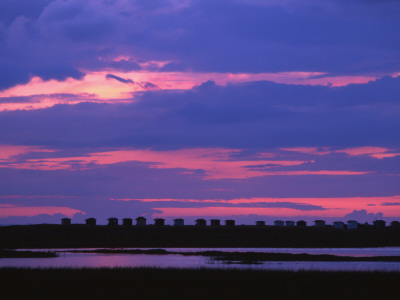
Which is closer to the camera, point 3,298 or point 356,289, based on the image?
point 3,298

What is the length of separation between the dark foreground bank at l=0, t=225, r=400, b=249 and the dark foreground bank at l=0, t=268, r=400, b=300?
65.1 m

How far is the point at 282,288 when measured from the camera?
50344 millimetres

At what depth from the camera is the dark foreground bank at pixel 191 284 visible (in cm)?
4641

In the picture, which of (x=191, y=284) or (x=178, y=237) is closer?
(x=191, y=284)

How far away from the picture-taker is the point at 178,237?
475 ft

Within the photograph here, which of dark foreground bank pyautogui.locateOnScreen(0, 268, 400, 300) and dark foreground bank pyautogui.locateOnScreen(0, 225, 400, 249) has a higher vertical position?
dark foreground bank pyautogui.locateOnScreen(0, 225, 400, 249)

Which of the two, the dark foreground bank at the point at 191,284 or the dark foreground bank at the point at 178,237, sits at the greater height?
the dark foreground bank at the point at 178,237

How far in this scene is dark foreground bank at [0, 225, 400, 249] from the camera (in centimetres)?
12912

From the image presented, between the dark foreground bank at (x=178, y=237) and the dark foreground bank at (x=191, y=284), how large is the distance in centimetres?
6513

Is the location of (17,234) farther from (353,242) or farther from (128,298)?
(128,298)

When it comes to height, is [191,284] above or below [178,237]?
below

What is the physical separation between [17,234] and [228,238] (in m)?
45.9

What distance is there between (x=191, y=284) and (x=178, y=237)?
9305 cm

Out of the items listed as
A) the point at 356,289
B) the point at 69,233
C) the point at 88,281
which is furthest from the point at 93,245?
the point at 356,289
